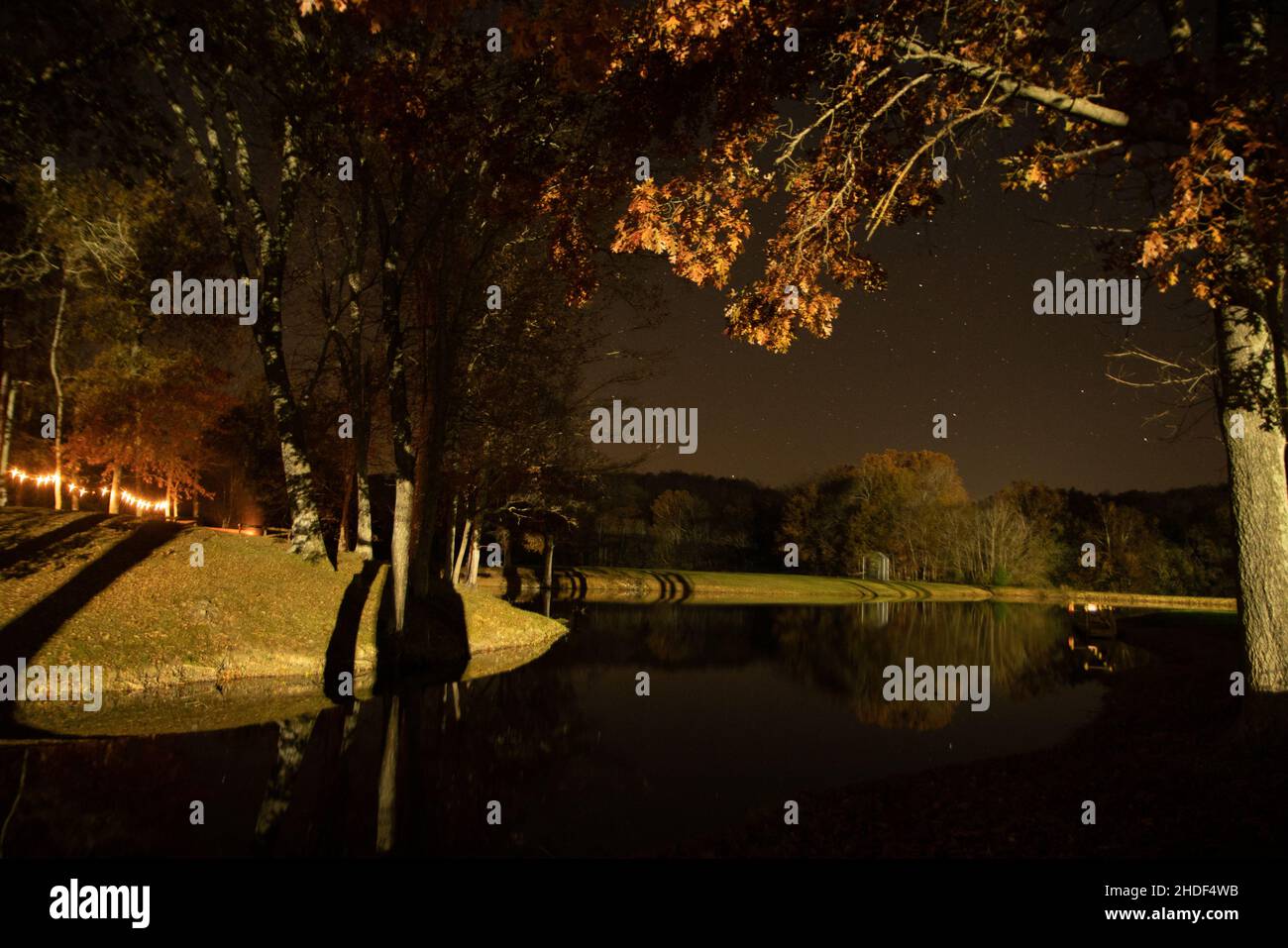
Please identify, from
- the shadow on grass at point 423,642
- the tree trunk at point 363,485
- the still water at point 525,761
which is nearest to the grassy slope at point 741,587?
the shadow on grass at point 423,642

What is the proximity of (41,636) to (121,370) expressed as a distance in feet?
57.6

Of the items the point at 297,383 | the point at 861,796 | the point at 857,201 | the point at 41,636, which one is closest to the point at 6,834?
the point at 41,636

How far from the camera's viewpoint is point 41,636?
12.3m

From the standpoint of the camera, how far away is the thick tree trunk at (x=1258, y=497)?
765 centimetres

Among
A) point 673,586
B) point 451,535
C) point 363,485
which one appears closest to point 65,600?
point 363,485

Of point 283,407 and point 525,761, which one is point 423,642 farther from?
point 525,761

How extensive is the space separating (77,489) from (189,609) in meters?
30.1

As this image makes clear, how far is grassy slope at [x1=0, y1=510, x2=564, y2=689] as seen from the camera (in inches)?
502

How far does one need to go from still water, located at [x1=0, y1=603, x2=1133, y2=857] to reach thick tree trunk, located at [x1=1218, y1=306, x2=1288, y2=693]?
4458mm

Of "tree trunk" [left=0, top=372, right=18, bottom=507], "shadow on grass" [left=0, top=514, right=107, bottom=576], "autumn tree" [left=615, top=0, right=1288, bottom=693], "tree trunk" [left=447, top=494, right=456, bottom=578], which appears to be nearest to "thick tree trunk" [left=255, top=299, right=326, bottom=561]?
"shadow on grass" [left=0, top=514, right=107, bottom=576]

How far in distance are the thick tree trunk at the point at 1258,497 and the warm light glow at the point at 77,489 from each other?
3739cm

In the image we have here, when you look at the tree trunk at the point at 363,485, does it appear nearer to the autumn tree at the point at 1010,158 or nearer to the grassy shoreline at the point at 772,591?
the autumn tree at the point at 1010,158

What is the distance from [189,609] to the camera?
1447 centimetres
